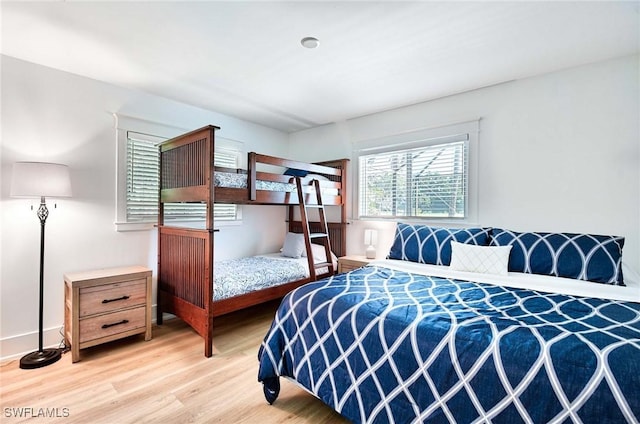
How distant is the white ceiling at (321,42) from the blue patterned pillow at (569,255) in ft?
4.75

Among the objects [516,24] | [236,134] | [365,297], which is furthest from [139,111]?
[516,24]

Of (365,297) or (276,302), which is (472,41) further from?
(276,302)

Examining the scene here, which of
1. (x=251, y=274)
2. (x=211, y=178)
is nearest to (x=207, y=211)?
(x=211, y=178)

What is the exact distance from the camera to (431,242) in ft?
8.75

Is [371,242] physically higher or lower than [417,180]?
lower

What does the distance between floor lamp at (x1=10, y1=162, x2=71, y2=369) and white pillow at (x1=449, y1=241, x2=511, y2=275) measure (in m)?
3.19

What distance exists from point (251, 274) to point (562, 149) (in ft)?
10.1

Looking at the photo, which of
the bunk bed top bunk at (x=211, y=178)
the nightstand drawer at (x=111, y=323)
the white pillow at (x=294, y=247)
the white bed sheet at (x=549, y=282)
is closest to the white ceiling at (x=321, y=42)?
the bunk bed top bunk at (x=211, y=178)

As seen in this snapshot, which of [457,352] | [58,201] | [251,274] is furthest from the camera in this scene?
[251,274]

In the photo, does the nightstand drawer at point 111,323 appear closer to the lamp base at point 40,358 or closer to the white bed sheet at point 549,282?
the lamp base at point 40,358

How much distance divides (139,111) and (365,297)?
2.97 meters

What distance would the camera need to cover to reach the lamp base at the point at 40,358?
2.27 metres

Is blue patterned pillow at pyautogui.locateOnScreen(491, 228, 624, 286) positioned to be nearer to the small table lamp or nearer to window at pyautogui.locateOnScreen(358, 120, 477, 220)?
window at pyautogui.locateOnScreen(358, 120, 477, 220)

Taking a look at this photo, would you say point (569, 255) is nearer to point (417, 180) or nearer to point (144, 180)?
point (417, 180)
